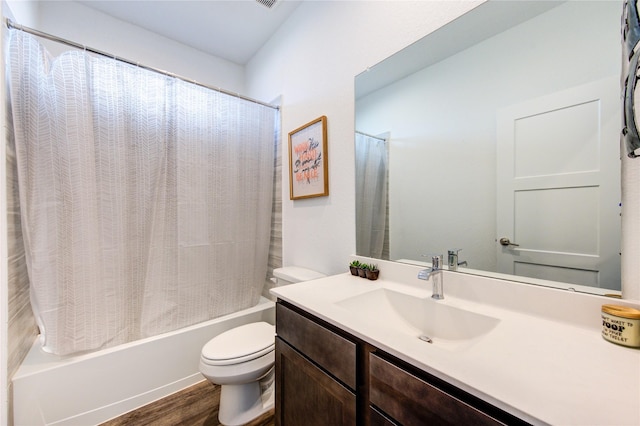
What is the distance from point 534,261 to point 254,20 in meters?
2.32

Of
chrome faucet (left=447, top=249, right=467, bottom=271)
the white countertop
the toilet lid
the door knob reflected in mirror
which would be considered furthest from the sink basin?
the toilet lid

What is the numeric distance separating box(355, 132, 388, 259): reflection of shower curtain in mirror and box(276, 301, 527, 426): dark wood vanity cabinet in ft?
1.84

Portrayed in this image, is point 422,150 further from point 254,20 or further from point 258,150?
point 254,20

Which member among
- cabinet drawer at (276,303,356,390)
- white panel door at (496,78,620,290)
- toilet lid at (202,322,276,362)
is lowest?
toilet lid at (202,322,276,362)

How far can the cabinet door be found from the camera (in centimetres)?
74

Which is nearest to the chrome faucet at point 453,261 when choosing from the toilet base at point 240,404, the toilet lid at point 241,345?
the toilet lid at point 241,345

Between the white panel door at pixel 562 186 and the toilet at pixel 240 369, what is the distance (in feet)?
3.53

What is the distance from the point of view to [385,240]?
127 cm

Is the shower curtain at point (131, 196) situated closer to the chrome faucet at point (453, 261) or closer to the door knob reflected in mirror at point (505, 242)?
the chrome faucet at point (453, 261)

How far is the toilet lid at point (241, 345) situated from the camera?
1.27m

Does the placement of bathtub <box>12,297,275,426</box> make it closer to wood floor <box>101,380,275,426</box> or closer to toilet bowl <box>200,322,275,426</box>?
wood floor <box>101,380,275,426</box>

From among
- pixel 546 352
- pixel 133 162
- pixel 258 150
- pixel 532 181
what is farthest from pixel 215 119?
pixel 546 352

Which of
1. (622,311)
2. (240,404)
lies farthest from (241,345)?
(622,311)

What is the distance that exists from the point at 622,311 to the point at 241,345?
4.86ft
